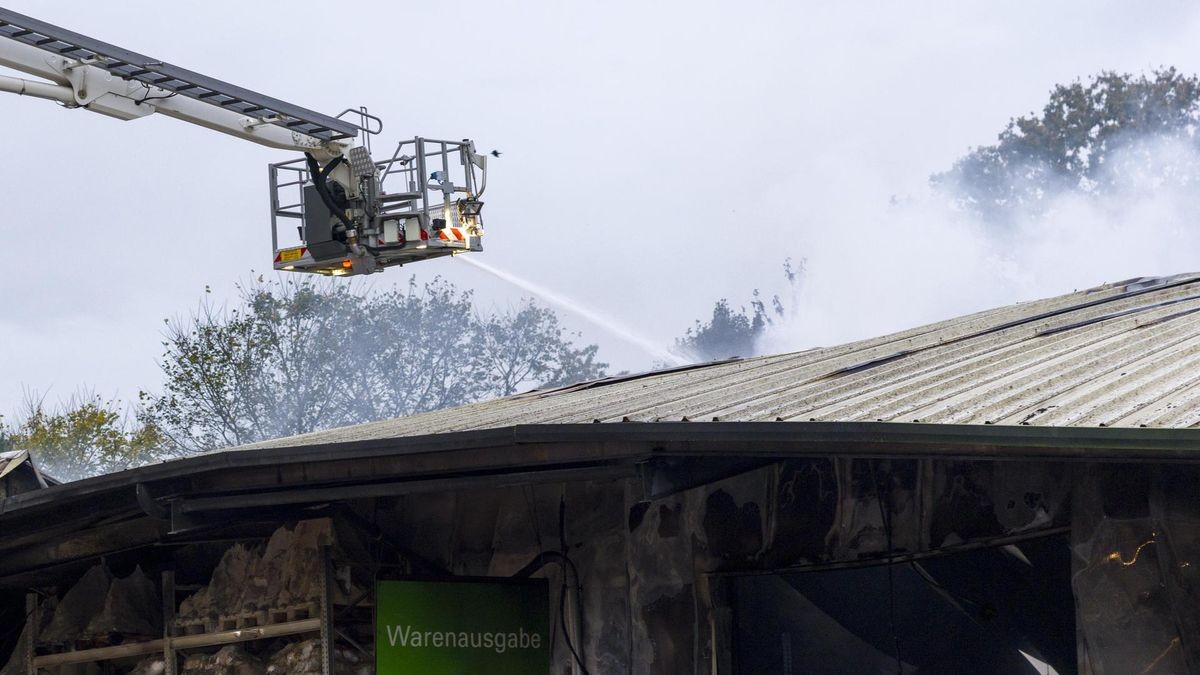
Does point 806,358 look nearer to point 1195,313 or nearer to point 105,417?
point 1195,313

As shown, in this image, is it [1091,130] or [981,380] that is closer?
[981,380]

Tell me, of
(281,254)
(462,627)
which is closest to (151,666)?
(462,627)

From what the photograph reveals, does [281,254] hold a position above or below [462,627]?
above

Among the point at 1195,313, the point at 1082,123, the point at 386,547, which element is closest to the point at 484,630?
the point at 386,547

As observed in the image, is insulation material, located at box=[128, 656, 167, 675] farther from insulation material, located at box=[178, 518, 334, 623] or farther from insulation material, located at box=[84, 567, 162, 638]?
insulation material, located at box=[178, 518, 334, 623]

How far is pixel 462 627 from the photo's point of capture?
11.0 meters

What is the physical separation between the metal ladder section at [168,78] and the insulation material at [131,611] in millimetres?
4776

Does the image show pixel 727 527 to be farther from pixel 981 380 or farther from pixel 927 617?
pixel 927 617

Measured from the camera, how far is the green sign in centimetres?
1077

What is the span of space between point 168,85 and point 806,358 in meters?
6.65

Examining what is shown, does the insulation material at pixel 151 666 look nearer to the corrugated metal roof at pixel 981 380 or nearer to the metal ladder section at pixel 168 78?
the corrugated metal roof at pixel 981 380

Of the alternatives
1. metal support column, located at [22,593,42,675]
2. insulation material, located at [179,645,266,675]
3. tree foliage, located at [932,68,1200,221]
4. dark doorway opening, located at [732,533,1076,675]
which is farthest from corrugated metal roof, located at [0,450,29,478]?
tree foliage, located at [932,68,1200,221]

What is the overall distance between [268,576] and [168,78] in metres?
5.44

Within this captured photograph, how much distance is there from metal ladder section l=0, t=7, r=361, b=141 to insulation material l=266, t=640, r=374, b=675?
19.5ft
